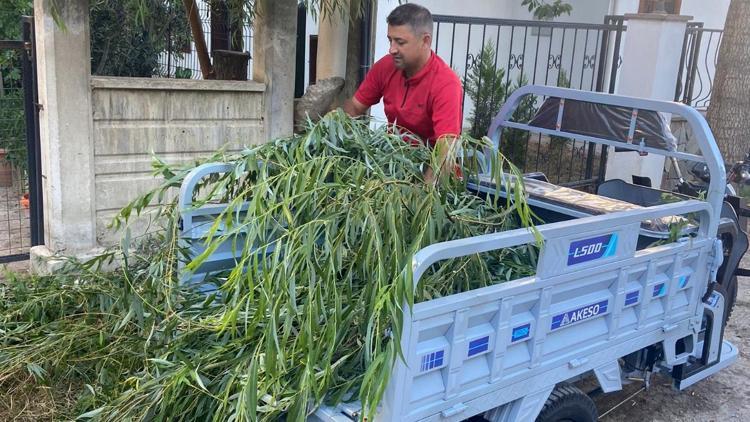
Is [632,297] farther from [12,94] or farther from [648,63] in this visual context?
[648,63]

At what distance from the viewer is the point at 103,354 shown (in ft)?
10.8

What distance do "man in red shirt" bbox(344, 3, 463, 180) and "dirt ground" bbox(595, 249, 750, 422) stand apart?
1.88 metres

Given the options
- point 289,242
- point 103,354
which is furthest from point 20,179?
point 289,242

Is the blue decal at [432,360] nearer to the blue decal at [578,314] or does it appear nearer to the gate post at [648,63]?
the blue decal at [578,314]

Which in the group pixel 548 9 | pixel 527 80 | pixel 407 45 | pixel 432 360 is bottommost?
pixel 432 360

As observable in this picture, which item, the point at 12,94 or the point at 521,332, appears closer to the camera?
the point at 521,332

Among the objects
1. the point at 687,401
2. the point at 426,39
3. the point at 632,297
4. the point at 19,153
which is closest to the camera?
the point at 632,297

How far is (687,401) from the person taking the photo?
4.75 m

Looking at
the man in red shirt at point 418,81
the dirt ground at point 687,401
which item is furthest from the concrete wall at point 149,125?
the dirt ground at point 687,401

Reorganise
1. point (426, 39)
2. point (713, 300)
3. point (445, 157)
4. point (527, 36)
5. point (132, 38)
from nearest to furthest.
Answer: point (445, 157) < point (713, 300) < point (426, 39) < point (132, 38) < point (527, 36)

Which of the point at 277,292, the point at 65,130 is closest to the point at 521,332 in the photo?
the point at 277,292

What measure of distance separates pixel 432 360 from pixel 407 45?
2.25m

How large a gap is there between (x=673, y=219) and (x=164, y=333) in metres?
2.59

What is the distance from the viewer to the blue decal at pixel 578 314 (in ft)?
10.4
